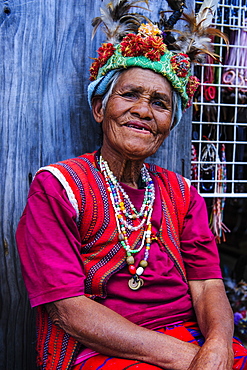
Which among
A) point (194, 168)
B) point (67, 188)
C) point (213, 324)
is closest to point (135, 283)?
point (213, 324)

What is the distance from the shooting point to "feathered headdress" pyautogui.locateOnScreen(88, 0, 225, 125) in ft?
5.98

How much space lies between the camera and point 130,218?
5.94 feet

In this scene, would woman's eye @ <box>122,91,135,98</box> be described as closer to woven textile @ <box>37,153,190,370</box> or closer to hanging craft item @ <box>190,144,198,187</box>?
woven textile @ <box>37,153,190,370</box>

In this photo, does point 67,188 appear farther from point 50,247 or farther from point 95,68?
point 95,68

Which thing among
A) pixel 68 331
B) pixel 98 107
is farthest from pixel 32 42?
pixel 68 331

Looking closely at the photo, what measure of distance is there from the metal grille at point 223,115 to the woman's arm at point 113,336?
138cm

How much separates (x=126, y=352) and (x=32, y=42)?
1650mm

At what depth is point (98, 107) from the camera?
79.2 inches

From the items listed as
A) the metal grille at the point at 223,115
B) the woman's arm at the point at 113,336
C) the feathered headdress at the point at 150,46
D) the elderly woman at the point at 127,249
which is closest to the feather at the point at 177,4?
the feathered headdress at the point at 150,46

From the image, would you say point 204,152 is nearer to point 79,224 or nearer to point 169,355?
point 79,224

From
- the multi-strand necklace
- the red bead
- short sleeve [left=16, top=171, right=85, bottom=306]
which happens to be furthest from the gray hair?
the red bead

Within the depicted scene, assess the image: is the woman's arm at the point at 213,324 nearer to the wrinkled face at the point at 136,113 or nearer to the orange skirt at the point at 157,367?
the orange skirt at the point at 157,367

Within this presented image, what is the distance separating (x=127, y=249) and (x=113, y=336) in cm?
39

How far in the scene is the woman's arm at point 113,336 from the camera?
58.4 inches
